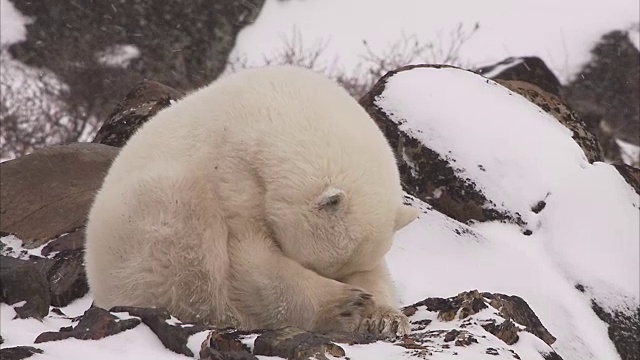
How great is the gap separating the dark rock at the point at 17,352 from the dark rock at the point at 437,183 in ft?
11.3

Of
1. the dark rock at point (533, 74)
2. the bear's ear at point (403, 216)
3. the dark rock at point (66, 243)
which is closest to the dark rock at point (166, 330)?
the bear's ear at point (403, 216)

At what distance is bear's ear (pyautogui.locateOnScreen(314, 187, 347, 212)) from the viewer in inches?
125

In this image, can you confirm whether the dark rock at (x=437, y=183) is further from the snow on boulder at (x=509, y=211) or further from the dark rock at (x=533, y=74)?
the dark rock at (x=533, y=74)

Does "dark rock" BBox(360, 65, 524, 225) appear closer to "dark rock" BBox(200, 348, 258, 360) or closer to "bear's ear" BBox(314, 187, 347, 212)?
"bear's ear" BBox(314, 187, 347, 212)

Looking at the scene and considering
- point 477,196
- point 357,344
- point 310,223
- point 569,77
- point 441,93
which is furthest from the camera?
point 569,77

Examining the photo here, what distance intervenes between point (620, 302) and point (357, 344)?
2.88 m

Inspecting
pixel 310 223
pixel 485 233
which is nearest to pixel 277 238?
pixel 310 223

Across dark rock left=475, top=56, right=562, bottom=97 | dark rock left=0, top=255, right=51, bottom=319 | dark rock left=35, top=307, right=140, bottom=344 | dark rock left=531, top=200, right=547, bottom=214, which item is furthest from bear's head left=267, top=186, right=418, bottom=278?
dark rock left=475, top=56, right=562, bottom=97

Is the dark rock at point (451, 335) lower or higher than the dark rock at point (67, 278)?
higher

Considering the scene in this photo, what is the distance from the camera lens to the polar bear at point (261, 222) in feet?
10.7

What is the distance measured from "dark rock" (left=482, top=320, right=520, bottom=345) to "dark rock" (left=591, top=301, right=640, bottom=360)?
1868mm

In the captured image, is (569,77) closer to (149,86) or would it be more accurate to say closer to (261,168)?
(149,86)

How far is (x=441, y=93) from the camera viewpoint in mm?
6238

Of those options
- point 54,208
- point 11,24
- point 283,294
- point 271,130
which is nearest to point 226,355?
point 283,294
